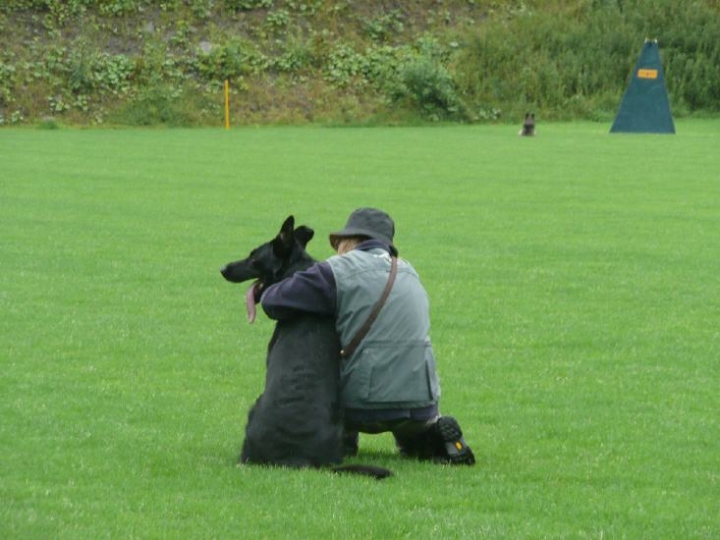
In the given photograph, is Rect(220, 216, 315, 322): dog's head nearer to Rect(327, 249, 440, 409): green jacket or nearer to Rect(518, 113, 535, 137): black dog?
Rect(327, 249, 440, 409): green jacket

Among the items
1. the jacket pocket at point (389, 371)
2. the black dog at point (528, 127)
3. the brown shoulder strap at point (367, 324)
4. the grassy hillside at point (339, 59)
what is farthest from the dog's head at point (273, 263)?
the grassy hillside at point (339, 59)

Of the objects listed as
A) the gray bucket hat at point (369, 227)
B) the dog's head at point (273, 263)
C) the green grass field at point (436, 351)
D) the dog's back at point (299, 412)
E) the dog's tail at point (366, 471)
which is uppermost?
the gray bucket hat at point (369, 227)

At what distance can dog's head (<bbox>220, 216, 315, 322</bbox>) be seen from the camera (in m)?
8.52

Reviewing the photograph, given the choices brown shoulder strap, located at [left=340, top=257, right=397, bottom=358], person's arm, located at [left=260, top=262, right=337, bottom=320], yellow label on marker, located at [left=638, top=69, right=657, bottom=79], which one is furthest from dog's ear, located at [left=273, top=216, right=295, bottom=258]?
yellow label on marker, located at [left=638, top=69, right=657, bottom=79]

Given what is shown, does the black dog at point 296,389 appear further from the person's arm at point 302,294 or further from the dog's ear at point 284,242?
the person's arm at point 302,294

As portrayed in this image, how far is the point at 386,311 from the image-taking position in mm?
8516

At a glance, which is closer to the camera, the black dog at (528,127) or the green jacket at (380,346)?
the green jacket at (380,346)

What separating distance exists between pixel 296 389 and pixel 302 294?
1.71ft

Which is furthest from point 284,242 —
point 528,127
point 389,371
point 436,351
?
point 528,127

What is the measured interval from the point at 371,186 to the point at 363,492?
19.8m

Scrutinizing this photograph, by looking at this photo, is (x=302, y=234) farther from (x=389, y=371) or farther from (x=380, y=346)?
(x=389, y=371)

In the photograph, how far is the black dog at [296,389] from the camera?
27.2 ft

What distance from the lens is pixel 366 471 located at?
26.8 feet

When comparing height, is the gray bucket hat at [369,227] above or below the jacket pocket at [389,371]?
above
